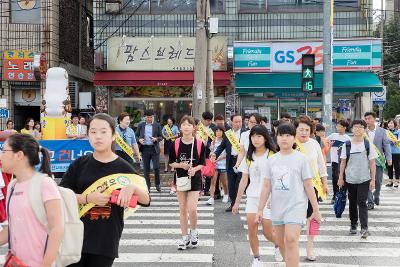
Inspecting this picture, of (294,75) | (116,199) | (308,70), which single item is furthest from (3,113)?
(116,199)

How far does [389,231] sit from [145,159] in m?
6.12

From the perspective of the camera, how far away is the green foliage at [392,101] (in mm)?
47844

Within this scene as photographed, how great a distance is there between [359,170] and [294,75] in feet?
46.9

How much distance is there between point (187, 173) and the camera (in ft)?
26.2

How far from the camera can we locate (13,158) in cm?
376

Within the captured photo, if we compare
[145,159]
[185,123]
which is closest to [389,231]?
[185,123]

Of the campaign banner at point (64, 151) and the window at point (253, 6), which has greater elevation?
the window at point (253, 6)

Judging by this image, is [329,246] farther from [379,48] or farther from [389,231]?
[379,48]

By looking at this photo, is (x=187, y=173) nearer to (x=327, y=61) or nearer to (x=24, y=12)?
(x=327, y=61)

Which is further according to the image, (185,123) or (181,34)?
(181,34)

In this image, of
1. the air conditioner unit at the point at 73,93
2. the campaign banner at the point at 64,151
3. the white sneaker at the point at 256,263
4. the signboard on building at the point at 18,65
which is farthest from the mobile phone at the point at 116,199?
A: the air conditioner unit at the point at 73,93

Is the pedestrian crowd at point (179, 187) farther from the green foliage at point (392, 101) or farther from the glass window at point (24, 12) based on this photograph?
the green foliage at point (392, 101)

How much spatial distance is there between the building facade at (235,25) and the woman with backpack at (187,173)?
14.8 metres

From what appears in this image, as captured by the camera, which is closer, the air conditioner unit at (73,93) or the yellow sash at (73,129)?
the yellow sash at (73,129)
